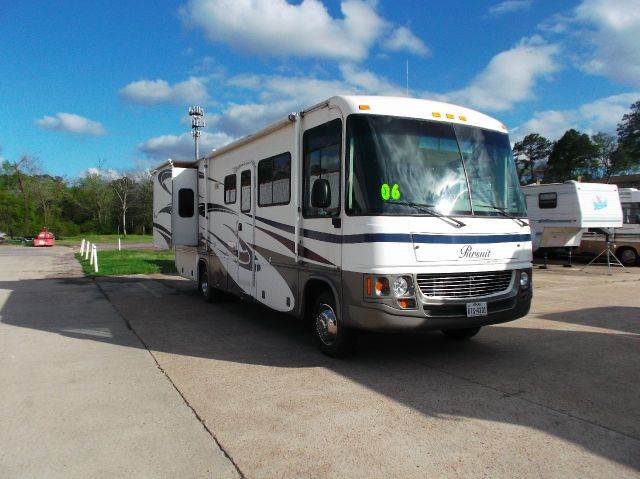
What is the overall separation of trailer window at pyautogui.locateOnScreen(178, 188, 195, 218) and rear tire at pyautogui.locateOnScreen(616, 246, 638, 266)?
53.2ft

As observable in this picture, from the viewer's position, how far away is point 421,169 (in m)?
5.89

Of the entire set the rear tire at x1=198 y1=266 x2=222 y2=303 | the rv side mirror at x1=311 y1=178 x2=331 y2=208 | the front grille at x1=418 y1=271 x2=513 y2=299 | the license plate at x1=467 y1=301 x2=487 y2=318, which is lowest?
the rear tire at x1=198 y1=266 x2=222 y2=303

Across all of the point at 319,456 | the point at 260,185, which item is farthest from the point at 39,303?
the point at 319,456

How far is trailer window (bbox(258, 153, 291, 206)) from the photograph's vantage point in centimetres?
711

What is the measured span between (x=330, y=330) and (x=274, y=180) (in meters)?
2.36

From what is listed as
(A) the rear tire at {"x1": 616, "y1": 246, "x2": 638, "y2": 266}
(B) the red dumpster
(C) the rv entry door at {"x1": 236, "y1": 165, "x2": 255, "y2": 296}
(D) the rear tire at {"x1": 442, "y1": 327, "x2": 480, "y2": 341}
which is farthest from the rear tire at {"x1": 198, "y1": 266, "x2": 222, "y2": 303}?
(B) the red dumpster

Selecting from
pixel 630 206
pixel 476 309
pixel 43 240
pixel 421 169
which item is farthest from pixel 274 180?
pixel 43 240

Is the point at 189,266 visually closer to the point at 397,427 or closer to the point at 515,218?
the point at 515,218

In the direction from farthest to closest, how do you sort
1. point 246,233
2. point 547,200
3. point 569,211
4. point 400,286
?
point 547,200
point 569,211
point 246,233
point 400,286

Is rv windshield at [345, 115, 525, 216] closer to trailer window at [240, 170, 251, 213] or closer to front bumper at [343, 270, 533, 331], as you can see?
front bumper at [343, 270, 533, 331]

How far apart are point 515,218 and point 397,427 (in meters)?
3.24

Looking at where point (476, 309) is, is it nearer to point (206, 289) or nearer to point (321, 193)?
point (321, 193)

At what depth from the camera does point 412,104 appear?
6.12 meters

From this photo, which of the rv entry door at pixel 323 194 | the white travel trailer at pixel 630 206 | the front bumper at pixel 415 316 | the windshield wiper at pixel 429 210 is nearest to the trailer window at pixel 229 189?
the rv entry door at pixel 323 194
